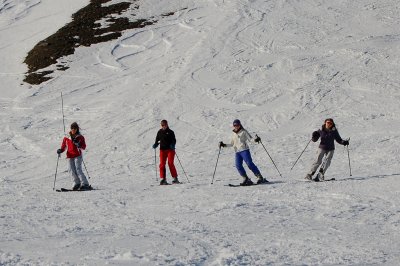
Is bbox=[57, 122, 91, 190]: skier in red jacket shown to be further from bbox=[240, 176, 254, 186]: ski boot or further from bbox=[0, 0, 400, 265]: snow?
bbox=[240, 176, 254, 186]: ski boot

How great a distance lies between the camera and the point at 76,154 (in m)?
14.5

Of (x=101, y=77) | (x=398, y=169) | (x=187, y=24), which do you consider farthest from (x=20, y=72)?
(x=398, y=169)

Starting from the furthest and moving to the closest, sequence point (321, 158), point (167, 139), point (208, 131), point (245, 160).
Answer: point (208, 131), point (167, 139), point (321, 158), point (245, 160)

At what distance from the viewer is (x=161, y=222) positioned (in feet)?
32.7

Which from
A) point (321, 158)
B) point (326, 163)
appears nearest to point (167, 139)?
point (321, 158)

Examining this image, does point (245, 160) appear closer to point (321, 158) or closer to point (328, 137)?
point (321, 158)

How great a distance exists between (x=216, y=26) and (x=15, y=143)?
15.9 meters

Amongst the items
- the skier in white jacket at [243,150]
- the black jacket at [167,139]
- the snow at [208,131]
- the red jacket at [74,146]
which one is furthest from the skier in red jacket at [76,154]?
the skier in white jacket at [243,150]

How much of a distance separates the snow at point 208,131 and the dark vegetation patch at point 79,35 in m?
0.92

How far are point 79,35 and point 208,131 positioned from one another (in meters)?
19.2

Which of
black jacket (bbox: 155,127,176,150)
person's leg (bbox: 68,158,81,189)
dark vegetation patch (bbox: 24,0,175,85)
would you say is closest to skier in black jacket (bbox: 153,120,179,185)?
black jacket (bbox: 155,127,176,150)

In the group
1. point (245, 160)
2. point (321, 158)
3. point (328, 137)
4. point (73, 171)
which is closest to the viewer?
point (245, 160)

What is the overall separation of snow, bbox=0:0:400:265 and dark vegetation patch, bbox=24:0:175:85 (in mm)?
920

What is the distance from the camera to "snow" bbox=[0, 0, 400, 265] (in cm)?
851
